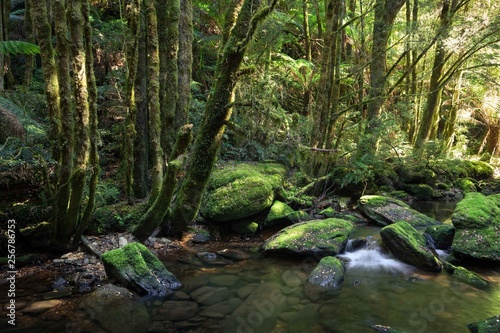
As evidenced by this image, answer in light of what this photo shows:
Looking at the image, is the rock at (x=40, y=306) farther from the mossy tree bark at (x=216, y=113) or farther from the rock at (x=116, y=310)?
the mossy tree bark at (x=216, y=113)

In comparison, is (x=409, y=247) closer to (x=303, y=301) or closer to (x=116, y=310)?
(x=303, y=301)

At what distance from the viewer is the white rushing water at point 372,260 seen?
6.59 m

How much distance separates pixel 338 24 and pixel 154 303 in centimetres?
883

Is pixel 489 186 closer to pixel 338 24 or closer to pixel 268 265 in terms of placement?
pixel 338 24

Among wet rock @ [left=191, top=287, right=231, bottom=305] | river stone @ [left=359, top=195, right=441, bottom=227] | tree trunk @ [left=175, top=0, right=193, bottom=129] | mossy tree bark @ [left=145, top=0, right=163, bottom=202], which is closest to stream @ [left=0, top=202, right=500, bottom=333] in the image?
wet rock @ [left=191, top=287, right=231, bottom=305]

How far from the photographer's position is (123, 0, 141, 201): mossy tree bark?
6676mm

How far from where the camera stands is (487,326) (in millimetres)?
4172

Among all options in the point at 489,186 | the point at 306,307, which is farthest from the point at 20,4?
the point at 489,186

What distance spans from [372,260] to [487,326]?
2.85 meters

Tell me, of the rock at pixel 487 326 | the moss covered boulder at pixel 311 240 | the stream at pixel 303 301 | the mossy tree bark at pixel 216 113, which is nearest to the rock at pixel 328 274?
the stream at pixel 303 301

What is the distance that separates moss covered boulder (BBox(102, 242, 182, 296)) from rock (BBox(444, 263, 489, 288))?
4.76m

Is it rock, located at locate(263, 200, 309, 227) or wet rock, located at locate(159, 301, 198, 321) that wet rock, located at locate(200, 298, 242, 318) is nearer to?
wet rock, located at locate(159, 301, 198, 321)

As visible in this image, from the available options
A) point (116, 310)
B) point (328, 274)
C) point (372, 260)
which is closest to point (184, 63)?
point (328, 274)

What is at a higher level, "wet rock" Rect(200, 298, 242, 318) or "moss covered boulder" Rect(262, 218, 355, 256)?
"moss covered boulder" Rect(262, 218, 355, 256)
